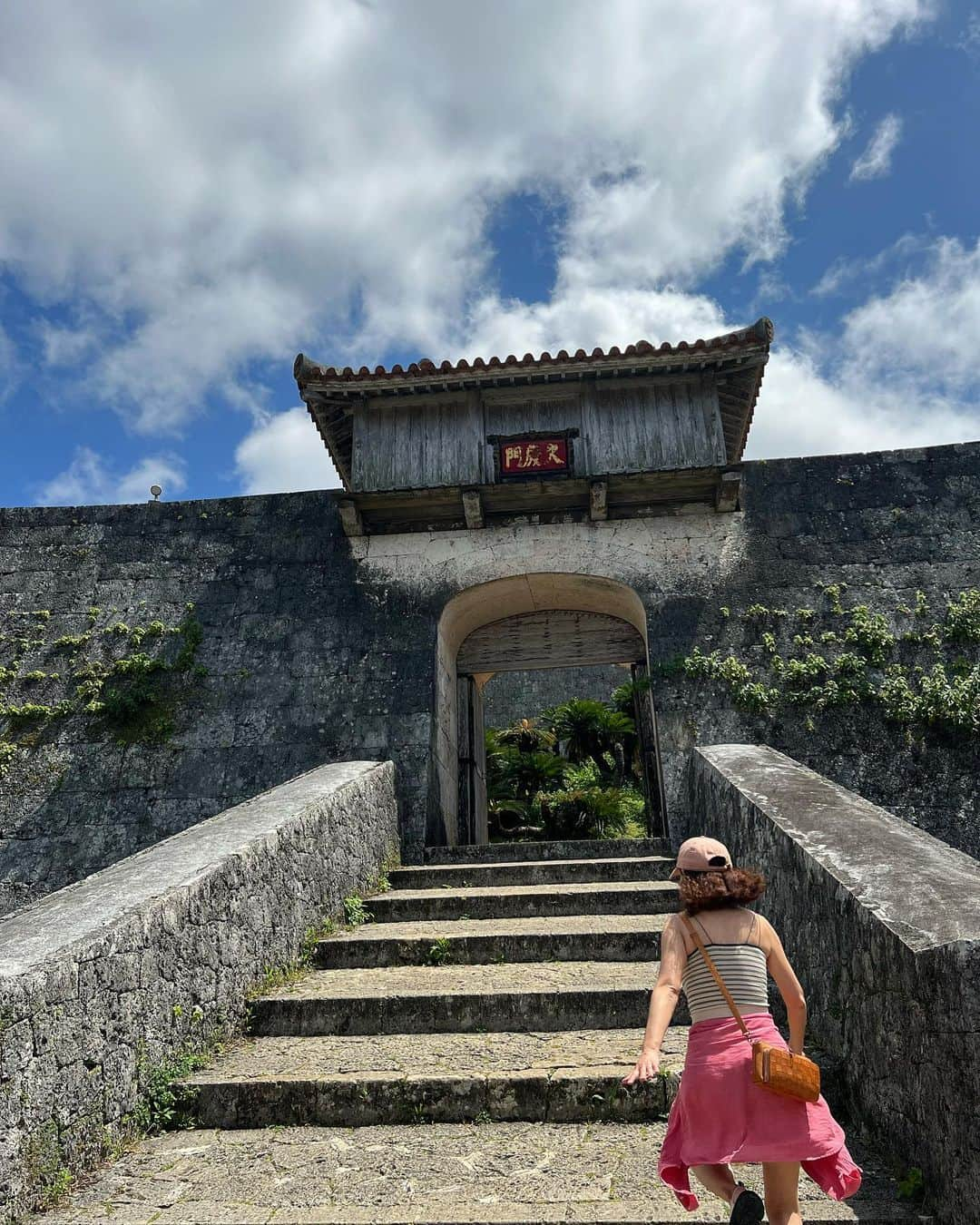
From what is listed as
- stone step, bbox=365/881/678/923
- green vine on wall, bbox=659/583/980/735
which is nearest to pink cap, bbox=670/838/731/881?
stone step, bbox=365/881/678/923

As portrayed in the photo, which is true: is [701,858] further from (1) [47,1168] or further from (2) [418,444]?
(2) [418,444]

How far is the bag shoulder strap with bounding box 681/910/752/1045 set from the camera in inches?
88.0

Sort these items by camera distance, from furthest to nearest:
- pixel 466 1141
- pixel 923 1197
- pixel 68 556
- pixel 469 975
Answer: pixel 68 556 < pixel 469 975 < pixel 466 1141 < pixel 923 1197

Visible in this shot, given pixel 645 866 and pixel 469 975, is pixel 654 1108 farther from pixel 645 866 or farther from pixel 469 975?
pixel 645 866

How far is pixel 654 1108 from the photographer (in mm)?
3318

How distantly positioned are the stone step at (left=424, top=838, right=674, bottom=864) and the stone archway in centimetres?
124

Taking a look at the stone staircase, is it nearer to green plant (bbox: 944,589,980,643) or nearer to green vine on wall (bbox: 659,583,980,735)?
green vine on wall (bbox: 659,583,980,735)

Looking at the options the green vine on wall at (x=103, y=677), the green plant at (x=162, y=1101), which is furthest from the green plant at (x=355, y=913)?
the green vine on wall at (x=103, y=677)

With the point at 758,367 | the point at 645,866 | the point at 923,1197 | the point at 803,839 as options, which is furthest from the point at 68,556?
the point at 923,1197

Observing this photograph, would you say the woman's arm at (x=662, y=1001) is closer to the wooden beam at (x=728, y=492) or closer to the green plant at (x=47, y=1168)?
the green plant at (x=47, y=1168)

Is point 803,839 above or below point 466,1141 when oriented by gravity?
above

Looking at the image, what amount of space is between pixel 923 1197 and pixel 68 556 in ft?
31.5

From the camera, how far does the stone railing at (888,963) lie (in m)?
2.45

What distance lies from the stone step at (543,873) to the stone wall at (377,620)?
39.6 inches
